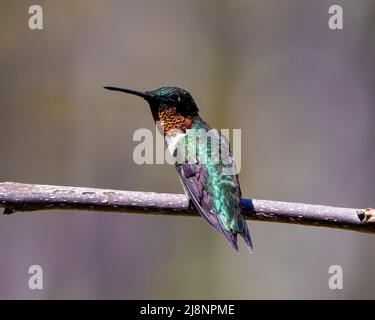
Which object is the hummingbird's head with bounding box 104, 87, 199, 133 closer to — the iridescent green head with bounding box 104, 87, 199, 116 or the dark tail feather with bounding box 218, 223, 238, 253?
the iridescent green head with bounding box 104, 87, 199, 116

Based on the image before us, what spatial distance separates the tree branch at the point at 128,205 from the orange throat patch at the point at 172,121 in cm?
168

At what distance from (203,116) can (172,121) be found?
721 centimetres

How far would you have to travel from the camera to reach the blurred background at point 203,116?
36.9 ft

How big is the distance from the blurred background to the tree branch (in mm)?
6953

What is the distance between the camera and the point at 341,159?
11578 millimetres

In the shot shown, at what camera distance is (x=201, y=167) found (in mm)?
4949

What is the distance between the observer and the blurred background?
1126 cm
